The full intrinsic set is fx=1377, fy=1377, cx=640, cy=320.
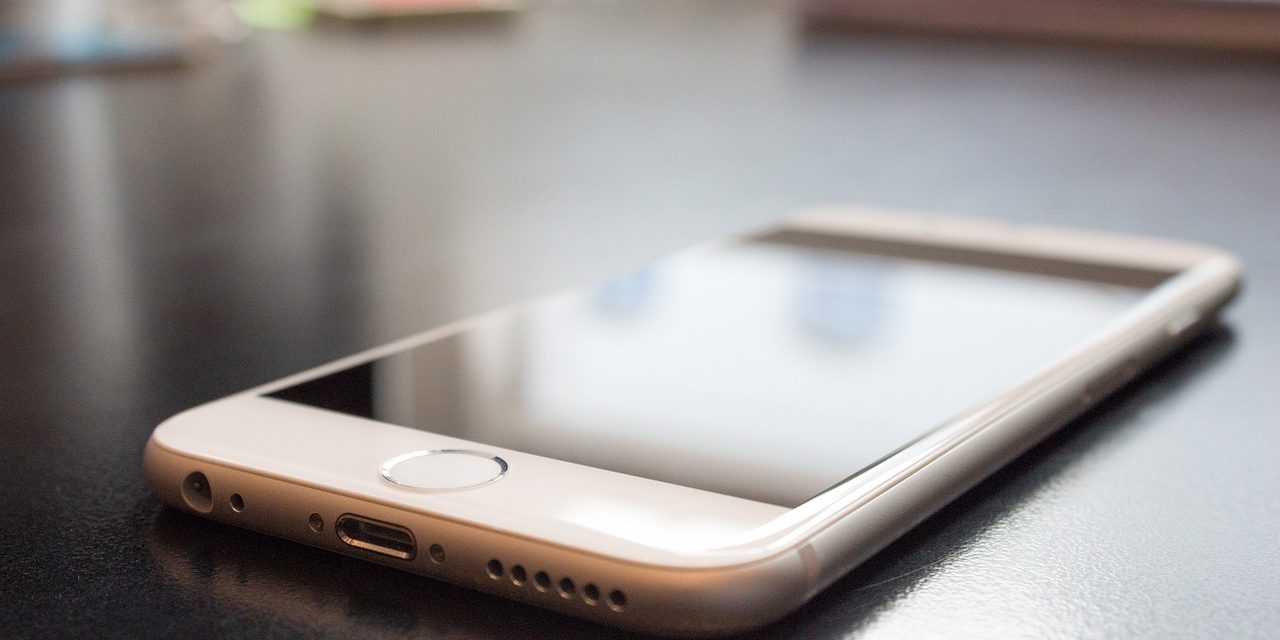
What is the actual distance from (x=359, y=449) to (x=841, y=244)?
0.33 metres

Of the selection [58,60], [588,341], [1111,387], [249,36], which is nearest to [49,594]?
[588,341]

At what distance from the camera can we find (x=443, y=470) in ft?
1.10

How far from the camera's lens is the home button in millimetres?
328

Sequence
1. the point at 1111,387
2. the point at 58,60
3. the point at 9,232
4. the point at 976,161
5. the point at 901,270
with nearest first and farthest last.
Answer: the point at 1111,387, the point at 901,270, the point at 9,232, the point at 976,161, the point at 58,60

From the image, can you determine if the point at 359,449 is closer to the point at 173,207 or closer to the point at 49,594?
the point at 49,594

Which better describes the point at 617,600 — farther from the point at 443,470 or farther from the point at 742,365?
the point at 742,365

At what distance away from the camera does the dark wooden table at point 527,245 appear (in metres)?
0.31

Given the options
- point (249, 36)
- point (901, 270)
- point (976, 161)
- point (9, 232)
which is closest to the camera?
point (901, 270)

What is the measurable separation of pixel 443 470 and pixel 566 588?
0.06 metres

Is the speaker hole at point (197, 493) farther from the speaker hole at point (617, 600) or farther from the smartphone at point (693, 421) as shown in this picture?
the speaker hole at point (617, 600)

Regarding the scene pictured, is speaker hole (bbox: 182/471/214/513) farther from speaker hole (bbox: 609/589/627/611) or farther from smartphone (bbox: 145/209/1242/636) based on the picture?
speaker hole (bbox: 609/589/627/611)

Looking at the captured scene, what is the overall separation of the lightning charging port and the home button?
0.5 inches

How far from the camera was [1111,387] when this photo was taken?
1.48 ft

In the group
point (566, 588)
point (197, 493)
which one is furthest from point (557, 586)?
point (197, 493)
